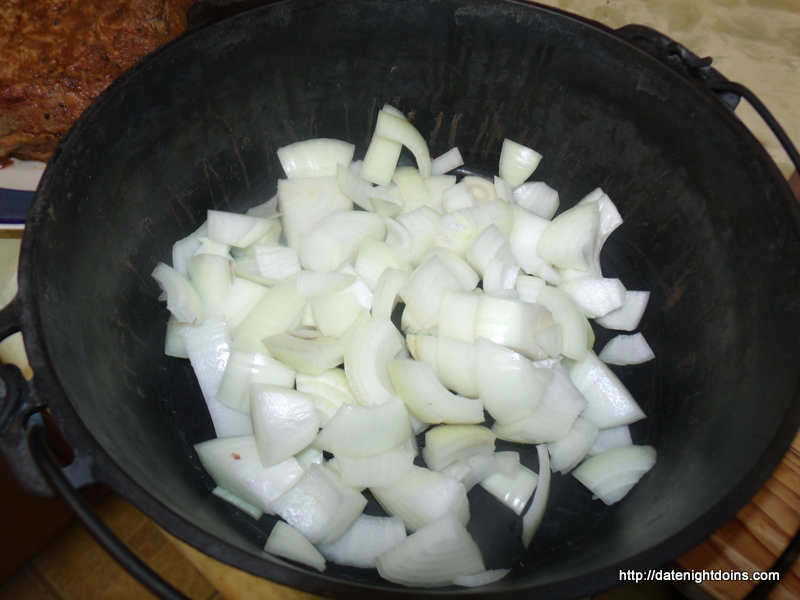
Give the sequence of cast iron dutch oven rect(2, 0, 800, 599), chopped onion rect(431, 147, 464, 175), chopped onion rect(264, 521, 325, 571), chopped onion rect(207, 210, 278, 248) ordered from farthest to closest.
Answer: chopped onion rect(431, 147, 464, 175) → chopped onion rect(207, 210, 278, 248) → chopped onion rect(264, 521, 325, 571) → cast iron dutch oven rect(2, 0, 800, 599)

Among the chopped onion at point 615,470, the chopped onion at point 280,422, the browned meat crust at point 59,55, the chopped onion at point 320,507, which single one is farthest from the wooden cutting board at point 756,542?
the browned meat crust at point 59,55

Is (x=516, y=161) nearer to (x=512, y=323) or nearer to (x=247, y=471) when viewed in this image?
(x=512, y=323)

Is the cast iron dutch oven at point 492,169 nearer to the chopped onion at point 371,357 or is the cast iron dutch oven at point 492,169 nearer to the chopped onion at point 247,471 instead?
the chopped onion at point 247,471

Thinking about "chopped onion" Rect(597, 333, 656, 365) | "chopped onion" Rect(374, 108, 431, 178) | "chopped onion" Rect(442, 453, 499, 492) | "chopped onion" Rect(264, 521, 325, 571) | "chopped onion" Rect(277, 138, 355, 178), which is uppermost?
"chopped onion" Rect(374, 108, 431, 178)

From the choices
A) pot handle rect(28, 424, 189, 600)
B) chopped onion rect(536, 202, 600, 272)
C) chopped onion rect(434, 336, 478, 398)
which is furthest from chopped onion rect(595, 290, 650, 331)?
pot handle rect(28, 424, 189, 600)

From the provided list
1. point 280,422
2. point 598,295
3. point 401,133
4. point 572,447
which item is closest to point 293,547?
point 280,422

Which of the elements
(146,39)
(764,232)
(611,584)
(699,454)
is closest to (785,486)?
(699,454)

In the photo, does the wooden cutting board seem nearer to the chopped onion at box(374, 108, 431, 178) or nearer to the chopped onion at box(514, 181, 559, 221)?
the chopped onion at box(514, 181, 559, 221)

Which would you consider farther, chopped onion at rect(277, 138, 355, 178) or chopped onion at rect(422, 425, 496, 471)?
chopped onion at rect(277, 138, 355, 178)
